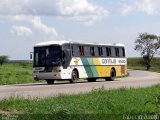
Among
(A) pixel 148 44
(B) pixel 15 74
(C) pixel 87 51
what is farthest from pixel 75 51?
(A) pixel 148 44

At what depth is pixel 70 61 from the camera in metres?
33.7

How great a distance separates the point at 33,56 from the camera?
1341 inches

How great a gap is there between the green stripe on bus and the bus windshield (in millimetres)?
2705

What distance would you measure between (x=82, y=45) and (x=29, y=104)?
68.5 feet

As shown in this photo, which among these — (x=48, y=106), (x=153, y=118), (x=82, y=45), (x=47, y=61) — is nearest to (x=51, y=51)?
(x=47, y=61)

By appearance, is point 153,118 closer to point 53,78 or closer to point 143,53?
point 53,78

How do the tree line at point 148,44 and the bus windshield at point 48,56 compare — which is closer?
the bus windshield at point 48,56

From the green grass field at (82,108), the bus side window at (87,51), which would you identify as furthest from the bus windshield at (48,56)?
the green grass field at (82,108)

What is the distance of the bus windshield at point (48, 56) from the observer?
3300 cm

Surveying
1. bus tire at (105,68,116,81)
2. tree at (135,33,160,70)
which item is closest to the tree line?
tree at (135,33,160,70)

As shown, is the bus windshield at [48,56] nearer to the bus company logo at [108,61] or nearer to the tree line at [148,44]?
the bus company logo at [108,61]

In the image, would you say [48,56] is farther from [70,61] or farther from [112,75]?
[112,75]

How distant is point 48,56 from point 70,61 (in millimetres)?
1619

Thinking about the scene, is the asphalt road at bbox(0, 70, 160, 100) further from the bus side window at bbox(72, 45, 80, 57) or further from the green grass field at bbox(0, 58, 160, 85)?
the green grass field at bbox(0, 58, 160, 85)
